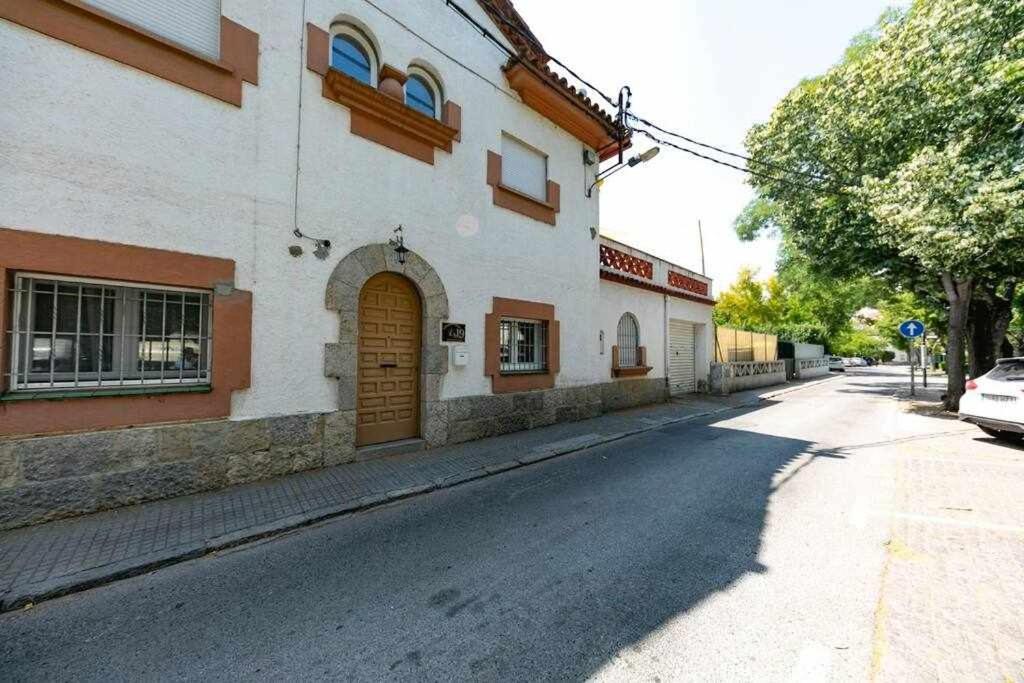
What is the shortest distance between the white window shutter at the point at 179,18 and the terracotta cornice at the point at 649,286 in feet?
27.2

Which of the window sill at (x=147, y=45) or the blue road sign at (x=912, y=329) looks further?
the blue road sign at (x=912, y=329)

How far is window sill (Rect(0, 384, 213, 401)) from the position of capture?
3.76 metres

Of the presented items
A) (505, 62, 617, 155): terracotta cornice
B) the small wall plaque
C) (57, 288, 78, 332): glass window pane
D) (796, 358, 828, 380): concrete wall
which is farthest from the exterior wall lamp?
(796, 358, 828, 380): concrete wall

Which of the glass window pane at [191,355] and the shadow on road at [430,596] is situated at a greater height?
the glass window pane at [191,355]

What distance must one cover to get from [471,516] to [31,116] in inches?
225

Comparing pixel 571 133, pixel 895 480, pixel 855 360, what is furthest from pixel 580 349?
pixel 855 360

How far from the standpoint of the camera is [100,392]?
4086mm

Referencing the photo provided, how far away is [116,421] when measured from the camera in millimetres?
4137

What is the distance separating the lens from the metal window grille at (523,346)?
8.12 m

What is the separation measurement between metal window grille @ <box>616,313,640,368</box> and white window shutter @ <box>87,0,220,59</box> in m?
9.59

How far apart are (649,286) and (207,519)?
11.1 meters

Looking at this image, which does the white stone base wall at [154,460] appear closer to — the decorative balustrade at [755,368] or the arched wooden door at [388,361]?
the arched wooden door at [388,361]

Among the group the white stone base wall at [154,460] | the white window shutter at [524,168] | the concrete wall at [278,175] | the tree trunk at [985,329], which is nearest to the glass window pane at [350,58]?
the concrete wall at [278,175]

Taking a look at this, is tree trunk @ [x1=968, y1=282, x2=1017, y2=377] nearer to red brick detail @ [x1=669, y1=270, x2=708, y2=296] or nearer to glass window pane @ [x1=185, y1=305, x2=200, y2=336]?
red brick detail @ [x1=669, y1=270, x2=708, y2=296]
